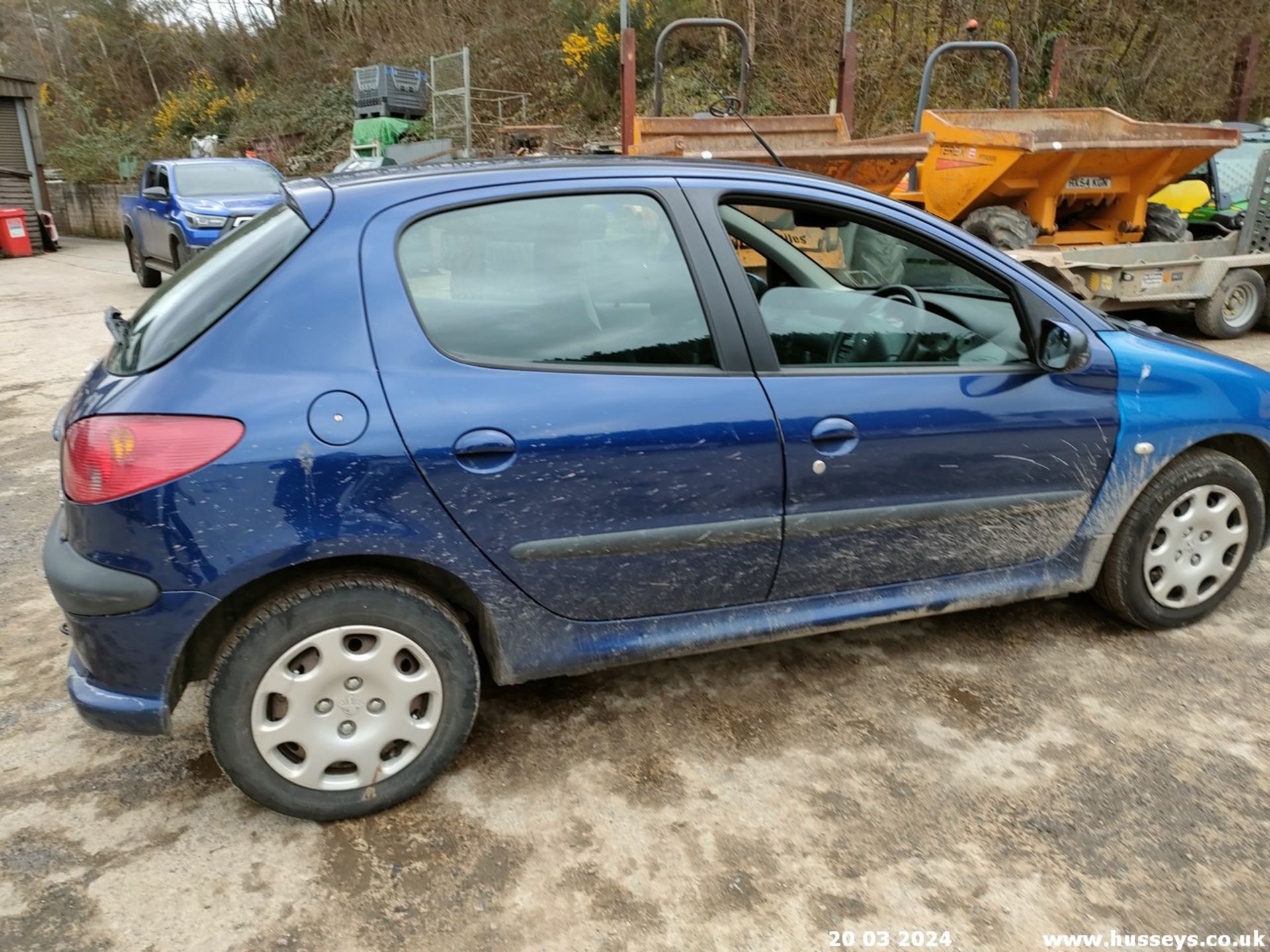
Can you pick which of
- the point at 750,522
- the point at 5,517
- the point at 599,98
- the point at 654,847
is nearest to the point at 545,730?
the point at 654,847

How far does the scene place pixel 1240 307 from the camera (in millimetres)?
8344

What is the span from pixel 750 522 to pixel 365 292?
1202 mm

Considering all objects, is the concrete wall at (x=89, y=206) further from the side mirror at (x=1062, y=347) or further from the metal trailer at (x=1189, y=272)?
the side mirror at (x=1062, y=347)

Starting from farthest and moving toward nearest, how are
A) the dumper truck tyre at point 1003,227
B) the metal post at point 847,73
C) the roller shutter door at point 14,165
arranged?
the roller shutter door at point 14,165 < the metal post at point 847,73 < the dumper truck tyre at point 1003,227

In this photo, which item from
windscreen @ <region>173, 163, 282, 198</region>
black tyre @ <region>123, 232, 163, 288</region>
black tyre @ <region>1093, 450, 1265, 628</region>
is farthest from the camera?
black tyre @ <region>123, 232, 163, 288</region>

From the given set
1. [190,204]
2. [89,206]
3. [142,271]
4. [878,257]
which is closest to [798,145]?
[878,257]

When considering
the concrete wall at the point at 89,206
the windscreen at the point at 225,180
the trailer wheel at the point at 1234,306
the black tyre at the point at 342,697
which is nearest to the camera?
the black tyre at the point at 342,697

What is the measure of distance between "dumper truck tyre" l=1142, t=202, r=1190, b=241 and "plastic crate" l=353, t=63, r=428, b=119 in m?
16.6

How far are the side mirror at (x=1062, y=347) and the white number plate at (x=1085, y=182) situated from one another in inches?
246

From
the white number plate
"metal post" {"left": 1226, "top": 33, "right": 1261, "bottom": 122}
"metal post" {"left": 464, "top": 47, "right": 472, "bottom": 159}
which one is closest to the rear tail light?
the white number plate

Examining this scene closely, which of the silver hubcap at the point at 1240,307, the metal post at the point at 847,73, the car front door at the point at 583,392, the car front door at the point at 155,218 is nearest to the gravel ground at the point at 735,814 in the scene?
the car front door at the point at 583,392

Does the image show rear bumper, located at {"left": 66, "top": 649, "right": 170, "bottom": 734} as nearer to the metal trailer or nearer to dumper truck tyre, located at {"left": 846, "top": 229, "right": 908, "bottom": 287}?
dumper truck tyre, located at {"left": 846, "top": 229, "right": 908, "bottom": 287}

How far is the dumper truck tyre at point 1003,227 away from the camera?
25.5ft

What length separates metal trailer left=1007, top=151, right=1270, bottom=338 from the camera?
740 centimetres
